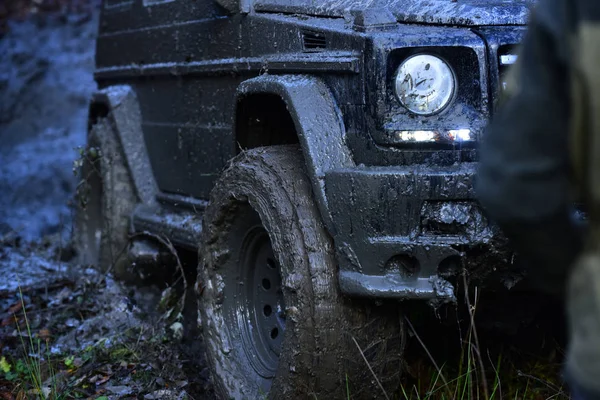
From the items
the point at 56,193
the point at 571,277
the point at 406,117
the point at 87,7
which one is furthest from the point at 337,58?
the point at 87,7

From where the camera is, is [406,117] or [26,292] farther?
[26,292]

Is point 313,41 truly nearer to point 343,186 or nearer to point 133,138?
point 343,186

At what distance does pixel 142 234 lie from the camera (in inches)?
202

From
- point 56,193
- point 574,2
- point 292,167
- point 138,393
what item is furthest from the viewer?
point 56,193

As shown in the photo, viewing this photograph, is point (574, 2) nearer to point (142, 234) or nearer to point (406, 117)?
point (406, 117)

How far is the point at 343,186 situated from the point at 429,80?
1.52 ft

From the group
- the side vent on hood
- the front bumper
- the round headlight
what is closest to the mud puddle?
the front bumper

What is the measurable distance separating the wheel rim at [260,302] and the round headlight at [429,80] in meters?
0.96

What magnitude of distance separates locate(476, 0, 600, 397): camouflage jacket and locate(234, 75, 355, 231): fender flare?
1.45 metres

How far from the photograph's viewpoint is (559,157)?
1.53 metres

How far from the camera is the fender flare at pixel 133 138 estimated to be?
5172 mm

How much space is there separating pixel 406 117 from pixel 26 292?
307cm

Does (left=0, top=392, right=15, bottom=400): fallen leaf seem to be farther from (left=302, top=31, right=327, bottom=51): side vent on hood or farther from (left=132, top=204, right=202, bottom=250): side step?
(left=302, top=31, right=327, bottom=51): side vent on hood

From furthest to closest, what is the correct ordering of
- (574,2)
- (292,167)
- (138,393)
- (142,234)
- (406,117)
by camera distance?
(142,234), (138,393), (292,167), (406,117), (574,2)
